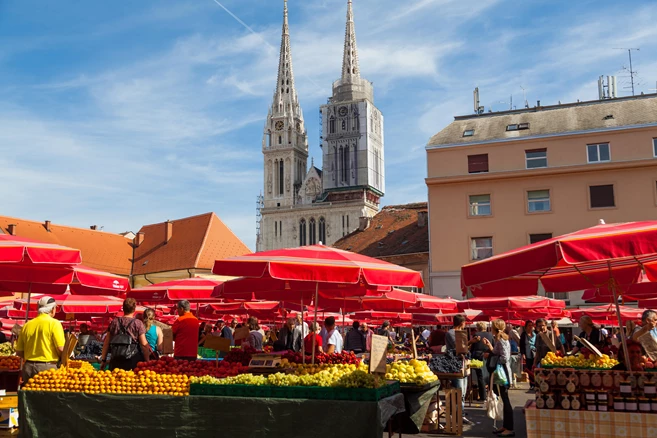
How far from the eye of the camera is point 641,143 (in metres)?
36.5

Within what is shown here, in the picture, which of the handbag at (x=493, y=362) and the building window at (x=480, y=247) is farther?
the building window at (x=480, y=247)

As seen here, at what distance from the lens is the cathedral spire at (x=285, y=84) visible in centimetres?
13162

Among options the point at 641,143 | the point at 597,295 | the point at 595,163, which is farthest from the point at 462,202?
the point at 597,295

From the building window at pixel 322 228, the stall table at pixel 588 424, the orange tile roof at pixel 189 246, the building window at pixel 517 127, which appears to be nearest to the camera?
the stall table at pixel 588 424

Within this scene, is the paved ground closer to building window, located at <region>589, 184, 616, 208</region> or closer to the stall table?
the stall table

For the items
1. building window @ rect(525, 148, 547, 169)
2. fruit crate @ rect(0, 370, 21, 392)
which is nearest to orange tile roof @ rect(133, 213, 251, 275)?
building window @ rect(525, 148, 547, 169)

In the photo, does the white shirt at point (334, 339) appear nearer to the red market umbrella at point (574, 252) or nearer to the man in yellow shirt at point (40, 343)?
the man in yellow shirt at point (40, 343)

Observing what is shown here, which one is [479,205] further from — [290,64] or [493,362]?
[290,64]

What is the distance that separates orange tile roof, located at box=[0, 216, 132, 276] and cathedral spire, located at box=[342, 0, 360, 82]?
66.1 metres

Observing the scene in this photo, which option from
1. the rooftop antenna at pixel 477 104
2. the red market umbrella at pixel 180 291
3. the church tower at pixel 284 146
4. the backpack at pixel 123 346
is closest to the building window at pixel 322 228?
the church tower at pixel 284 146

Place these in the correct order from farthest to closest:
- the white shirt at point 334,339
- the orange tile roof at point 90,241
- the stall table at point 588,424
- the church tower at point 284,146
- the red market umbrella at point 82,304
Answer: the church tower at point 284,146 < the orange tile roof at point 90,241 < the red market umbrella at point 82,304 < the white shirt at point 334,339 < the stall table at point 588,424

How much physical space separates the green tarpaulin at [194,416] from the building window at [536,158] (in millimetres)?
32605

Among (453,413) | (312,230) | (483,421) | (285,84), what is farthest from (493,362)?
(285,84)

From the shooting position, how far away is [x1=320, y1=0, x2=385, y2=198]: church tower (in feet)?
386
